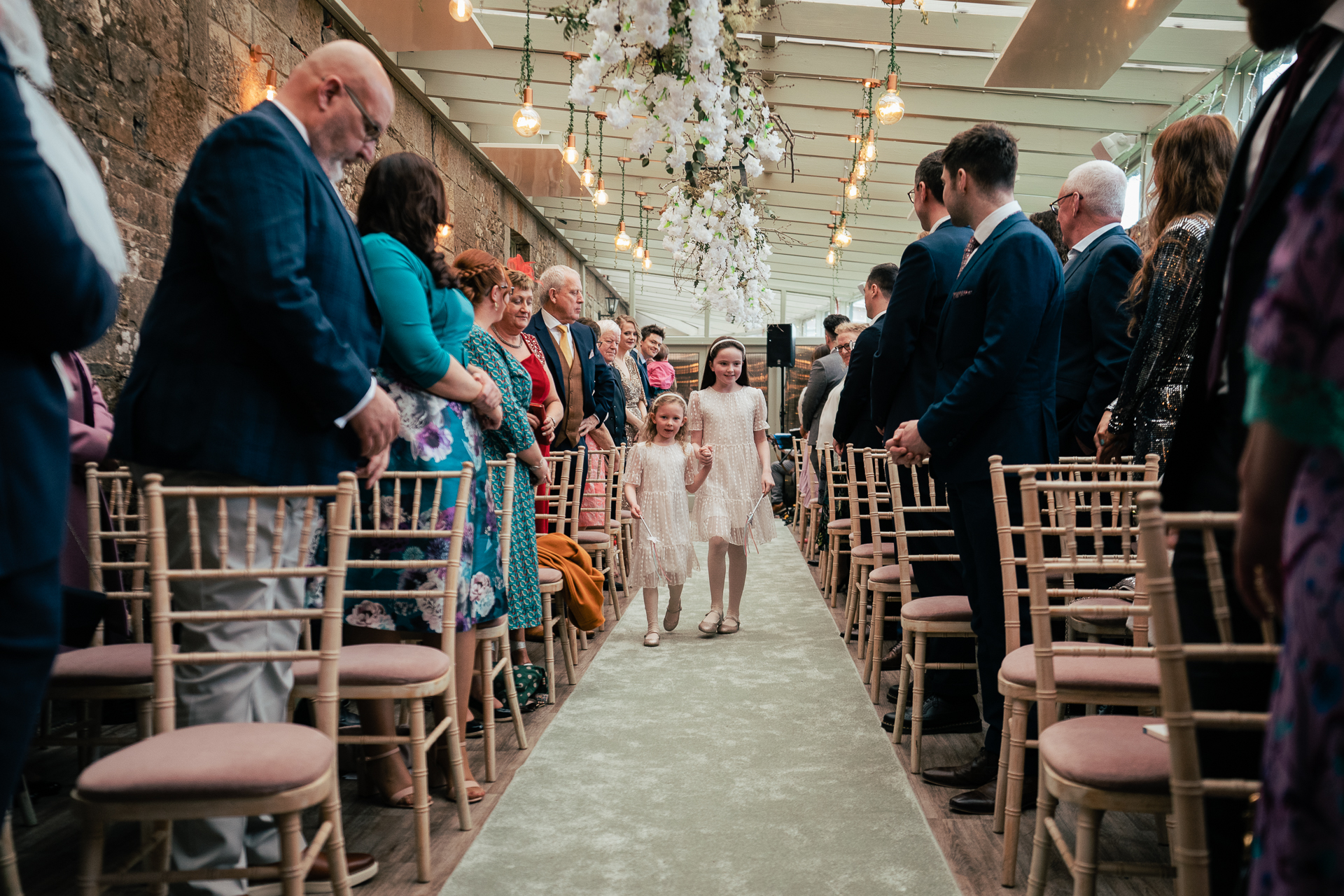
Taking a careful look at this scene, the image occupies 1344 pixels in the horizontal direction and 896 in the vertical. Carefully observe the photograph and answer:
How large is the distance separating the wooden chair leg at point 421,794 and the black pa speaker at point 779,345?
10.6 meters

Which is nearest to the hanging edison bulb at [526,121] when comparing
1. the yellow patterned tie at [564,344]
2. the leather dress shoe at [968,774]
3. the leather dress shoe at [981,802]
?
the yellow patterned tie at [564,344]

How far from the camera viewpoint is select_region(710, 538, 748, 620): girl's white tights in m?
5.03

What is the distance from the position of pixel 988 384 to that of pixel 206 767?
2.11 m

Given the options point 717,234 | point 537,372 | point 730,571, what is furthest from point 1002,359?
point 717,234

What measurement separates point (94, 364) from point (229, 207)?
2.43 meters

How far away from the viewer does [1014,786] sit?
2.09 m

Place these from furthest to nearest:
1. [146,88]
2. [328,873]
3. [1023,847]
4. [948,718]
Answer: [146,88] < [948,718] < [1023,847] < [328,873]

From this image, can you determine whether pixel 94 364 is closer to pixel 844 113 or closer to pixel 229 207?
pixel 229 207

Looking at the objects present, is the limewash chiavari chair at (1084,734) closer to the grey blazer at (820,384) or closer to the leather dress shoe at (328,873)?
the leather dress shoe at (328,873)

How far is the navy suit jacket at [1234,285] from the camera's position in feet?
3.32

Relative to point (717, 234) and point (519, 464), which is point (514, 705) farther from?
point (717, 234)

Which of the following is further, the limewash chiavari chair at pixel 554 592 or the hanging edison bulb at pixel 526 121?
the hanging edison bulb at pixel 526 121

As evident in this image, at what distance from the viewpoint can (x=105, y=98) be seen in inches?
146

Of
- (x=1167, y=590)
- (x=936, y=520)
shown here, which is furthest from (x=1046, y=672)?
(x=936, y=520)
